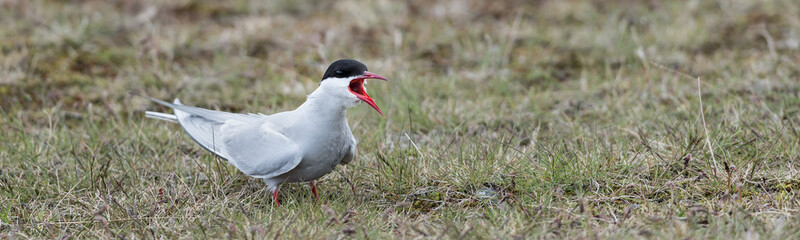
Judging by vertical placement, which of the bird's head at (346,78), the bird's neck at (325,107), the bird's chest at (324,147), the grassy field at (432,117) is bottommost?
the grassy field at (432,117)

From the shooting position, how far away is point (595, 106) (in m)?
4.23

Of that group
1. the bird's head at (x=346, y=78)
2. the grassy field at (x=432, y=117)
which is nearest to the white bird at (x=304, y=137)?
the bird's head at (x=346, y=78)

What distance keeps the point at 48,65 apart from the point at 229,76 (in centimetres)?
116

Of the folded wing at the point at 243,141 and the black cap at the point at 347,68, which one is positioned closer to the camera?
the black cap at the point at 347,68

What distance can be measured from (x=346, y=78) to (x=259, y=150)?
1.68ft

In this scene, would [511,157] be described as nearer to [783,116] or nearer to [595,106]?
[595,106]

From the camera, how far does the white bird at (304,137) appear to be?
2975mm

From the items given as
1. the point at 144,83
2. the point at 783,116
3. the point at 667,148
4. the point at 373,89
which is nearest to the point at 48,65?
the point at 144,83

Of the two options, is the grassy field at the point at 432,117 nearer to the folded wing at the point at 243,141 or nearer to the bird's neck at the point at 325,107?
the folded wing at the point at 243,141

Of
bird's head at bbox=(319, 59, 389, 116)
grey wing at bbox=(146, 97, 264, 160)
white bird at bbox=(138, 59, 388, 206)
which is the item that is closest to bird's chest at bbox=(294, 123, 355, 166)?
white bird at bbox=(138, 59, 388, 206)

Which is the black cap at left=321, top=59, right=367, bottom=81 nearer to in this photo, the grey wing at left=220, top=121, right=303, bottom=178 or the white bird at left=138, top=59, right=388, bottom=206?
the white bird at left=138, top=59, right=388, bottom=206

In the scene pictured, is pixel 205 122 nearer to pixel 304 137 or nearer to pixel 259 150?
pixel 259 150

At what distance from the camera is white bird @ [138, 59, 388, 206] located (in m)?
2.97

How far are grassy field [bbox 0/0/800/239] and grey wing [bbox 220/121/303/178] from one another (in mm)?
116
